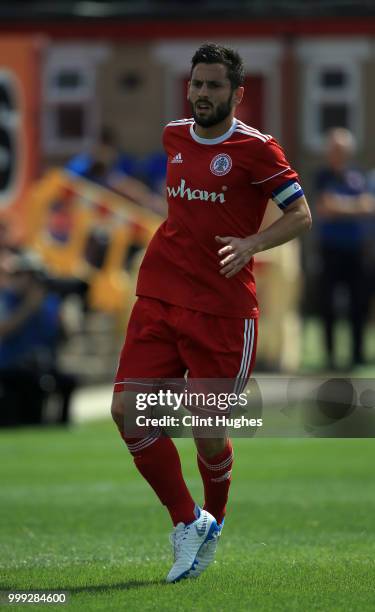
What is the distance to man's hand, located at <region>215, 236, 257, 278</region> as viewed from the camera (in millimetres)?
6578

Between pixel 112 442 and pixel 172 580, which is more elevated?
pixel 172 580

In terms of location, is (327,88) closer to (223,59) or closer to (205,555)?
(223,59)

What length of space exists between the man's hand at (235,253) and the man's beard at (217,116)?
488mm

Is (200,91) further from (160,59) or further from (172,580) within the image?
(160,59)

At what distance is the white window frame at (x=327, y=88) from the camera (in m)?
32.0

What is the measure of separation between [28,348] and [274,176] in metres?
8.12

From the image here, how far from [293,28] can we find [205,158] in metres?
25.5

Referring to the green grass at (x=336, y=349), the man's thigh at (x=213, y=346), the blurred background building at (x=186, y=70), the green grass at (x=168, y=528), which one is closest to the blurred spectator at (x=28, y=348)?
the green grass at (x=168, y=528)

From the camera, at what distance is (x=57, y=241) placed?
63.3 ft

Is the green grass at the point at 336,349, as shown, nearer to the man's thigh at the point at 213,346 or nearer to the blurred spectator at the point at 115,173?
the blurred spectator at the point at 115,173

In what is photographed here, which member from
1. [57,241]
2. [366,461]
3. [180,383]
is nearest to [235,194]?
[180,383]

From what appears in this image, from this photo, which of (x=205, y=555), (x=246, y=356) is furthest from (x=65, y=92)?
(x=205, y=555)

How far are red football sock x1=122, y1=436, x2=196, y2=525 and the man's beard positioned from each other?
1.31m

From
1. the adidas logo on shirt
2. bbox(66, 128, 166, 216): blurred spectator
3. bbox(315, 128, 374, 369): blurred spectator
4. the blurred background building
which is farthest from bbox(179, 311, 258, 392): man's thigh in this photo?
the blurred background building
